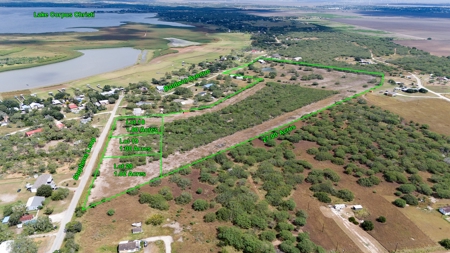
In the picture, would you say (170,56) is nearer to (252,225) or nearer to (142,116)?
(142,116)

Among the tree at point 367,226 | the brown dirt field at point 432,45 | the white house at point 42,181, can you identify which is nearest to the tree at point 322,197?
the tree at point 367,226

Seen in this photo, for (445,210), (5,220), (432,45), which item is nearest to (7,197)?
(5,220)

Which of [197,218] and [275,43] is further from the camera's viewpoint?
[275,43]

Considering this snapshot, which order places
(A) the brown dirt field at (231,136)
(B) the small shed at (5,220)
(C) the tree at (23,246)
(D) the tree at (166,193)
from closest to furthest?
(C) the tree at (23,246)
(B) the small shed at (5,220)
(D) the tree at (166,193)
(A) the brown dirt field at (231,136)

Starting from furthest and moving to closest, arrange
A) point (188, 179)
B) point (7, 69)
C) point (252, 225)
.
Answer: point (7, 69)
point (188, 179)
point (252, 225)

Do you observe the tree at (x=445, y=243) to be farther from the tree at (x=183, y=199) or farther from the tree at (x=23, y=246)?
the tree at (x=23, y=246)

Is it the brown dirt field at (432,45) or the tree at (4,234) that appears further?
the brown dirt field at (432,45)

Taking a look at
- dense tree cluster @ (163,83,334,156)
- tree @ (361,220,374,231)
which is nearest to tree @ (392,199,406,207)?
tree @ (361,220,374,231)

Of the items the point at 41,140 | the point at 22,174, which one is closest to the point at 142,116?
the point at 41,140
